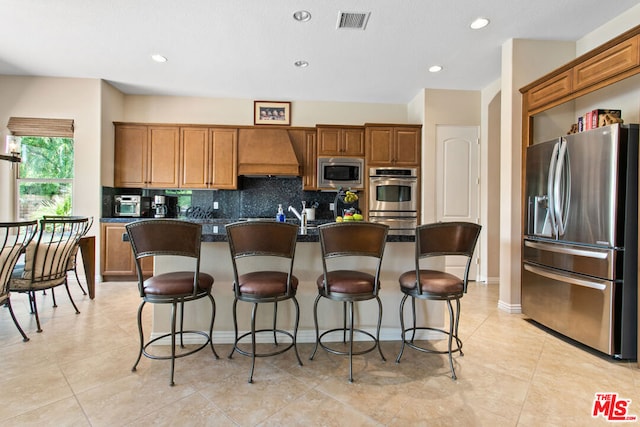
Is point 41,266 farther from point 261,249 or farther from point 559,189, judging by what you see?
point 559,189

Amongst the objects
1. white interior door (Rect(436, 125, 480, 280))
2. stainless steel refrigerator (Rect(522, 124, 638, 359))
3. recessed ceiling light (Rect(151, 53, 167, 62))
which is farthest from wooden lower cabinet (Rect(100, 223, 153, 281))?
stainless steel refrigerator (Rect(522, 124, 638, 359))

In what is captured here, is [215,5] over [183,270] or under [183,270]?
over

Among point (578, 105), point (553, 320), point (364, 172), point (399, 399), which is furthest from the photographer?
point (364, 172)

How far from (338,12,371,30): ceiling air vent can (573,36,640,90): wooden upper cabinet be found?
72.7 inches

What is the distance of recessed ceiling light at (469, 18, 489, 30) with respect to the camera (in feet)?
8.90

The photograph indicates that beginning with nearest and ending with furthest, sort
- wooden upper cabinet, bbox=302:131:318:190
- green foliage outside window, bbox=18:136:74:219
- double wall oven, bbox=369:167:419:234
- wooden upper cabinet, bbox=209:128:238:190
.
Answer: green foliage outside window, bbox=18:136:74:219
double wall oven, bbox=369:167:419:234
wooden upper cabinet, bbox=209:128:238:190
wooden upper cabinet, bbox=302:131:318:190

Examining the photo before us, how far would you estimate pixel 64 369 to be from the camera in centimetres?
193

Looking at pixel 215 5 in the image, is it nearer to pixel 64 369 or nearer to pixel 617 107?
pixel 64 369

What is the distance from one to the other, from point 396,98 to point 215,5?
122 inches

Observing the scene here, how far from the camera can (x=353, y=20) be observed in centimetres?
271

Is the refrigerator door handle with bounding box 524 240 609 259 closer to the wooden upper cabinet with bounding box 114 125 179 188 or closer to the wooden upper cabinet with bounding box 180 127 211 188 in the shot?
the wooden upper cabinet with bounding box 180 127 211 188

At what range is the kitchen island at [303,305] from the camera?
2.26 metres

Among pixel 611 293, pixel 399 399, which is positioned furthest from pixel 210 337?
pixel 611 293

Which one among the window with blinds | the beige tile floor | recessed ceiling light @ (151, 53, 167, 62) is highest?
recessed ceiling light @ (151, 53, 167, 62)
